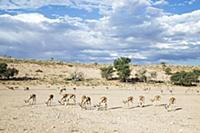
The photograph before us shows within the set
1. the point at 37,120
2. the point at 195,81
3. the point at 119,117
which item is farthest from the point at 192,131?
the point at 195,81

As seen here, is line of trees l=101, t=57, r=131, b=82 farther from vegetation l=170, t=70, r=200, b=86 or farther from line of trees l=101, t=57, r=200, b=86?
vegetation l=170, t=70, r=200, b=86

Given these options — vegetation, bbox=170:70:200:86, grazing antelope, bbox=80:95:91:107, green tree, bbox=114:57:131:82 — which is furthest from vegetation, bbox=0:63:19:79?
grazing antelope, bbox=80:95:91:107

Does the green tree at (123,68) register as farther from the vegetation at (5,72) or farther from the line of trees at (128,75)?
the vegetation at (5,72)

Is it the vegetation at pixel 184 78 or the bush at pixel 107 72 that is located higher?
the bush at pixel 107 72

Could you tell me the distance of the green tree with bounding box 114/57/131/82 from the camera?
73.8 metres

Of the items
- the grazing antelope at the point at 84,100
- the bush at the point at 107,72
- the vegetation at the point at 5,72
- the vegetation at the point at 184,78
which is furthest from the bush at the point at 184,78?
the grazing antelope at the point at 84,100

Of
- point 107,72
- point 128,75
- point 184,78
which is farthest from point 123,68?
point 184,78

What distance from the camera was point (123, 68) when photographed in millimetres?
75062

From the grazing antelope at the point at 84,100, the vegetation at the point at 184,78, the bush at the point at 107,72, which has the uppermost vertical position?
the bush at the point at 107,72

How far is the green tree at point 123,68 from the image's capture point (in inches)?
2904

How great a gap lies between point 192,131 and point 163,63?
118m

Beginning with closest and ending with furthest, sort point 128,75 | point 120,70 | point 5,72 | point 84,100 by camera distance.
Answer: point 84,100 < point 5,72 < point 128,75 < point 120,70

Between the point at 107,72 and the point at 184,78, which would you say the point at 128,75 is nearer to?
the point at 107,72

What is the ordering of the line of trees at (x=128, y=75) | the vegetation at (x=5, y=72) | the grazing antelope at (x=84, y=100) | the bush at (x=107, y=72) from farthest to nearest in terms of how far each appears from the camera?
the bush at (x=107, y=72), the line of trees at (x=128, y=75), the vegetation at (x=5, y=72), the grazing antelope at (x=84, y=100)
